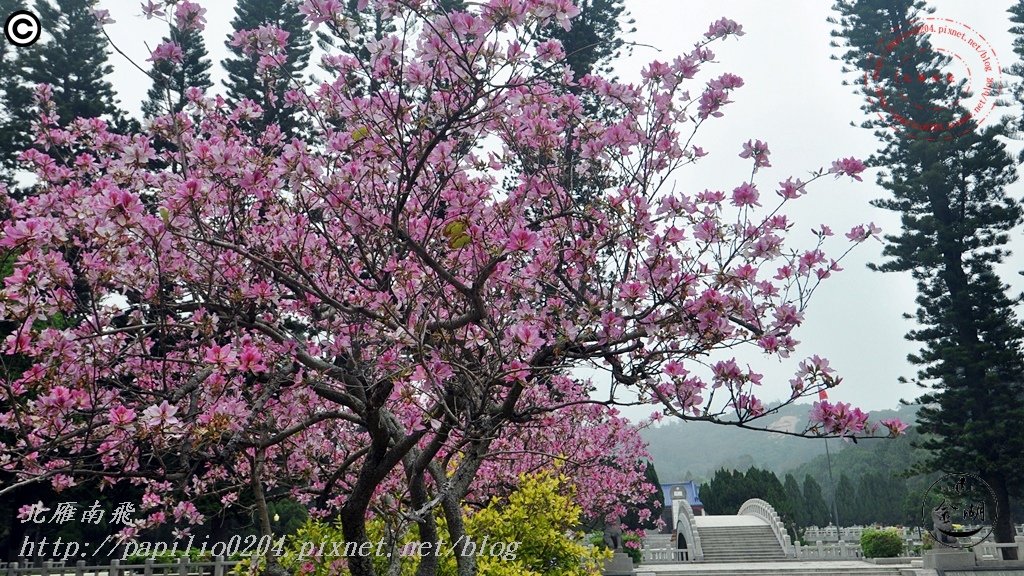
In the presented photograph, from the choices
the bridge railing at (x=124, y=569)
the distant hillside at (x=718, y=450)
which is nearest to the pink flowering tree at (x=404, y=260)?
the bridge railing at (x=124, y=569)

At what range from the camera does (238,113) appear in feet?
15.6

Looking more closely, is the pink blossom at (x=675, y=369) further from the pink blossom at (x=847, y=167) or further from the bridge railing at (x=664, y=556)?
the bridge railing at (x=664, y=556)

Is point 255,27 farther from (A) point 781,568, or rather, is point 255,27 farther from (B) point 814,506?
(B) point 814,506

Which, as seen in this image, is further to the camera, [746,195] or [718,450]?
[718,450]

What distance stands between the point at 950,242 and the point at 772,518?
36.0 feet

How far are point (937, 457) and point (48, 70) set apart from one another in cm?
2391

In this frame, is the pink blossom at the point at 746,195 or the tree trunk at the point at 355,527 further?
the tree trunk at the point at 355,527

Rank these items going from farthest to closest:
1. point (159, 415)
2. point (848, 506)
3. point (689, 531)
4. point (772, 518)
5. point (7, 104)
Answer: point (848, 506), point (772, 518), point (689, 531), point (7, 104), point (159, 415)

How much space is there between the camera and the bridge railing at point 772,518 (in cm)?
2275

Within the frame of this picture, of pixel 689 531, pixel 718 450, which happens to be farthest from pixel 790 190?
pixel 718 450

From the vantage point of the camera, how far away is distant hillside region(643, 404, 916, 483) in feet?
328

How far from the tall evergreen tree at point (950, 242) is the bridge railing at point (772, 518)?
5.95 meters

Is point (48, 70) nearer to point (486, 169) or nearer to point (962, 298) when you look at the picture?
point (486, 169)

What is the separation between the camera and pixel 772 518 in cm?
2464
